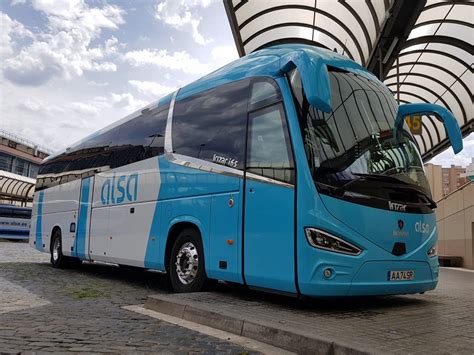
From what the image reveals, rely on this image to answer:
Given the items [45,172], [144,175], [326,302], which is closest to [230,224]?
[326,302]

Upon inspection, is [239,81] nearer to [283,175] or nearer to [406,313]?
[283,175]

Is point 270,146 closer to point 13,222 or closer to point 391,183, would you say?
point 391,183

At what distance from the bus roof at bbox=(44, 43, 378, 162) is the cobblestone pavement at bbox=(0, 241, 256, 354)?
11.5ft

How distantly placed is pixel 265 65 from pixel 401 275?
3322 mm

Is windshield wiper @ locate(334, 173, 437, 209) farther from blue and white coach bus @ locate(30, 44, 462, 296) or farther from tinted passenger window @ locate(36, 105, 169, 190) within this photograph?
tinted passenger window @ locate(36, 105, 169, 190)

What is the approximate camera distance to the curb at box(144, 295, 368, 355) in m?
4.26

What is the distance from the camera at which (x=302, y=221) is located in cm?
560

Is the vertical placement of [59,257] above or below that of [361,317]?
above

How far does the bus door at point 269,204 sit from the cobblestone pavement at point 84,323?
125 cm

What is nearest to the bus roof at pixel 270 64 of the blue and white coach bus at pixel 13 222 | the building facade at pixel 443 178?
the building facade at pixel 443 178

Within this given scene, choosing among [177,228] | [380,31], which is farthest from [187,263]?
[380,31]

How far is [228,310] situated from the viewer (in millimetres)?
5688

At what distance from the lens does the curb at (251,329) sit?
4.26 metres

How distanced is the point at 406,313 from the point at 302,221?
1.77 meters
